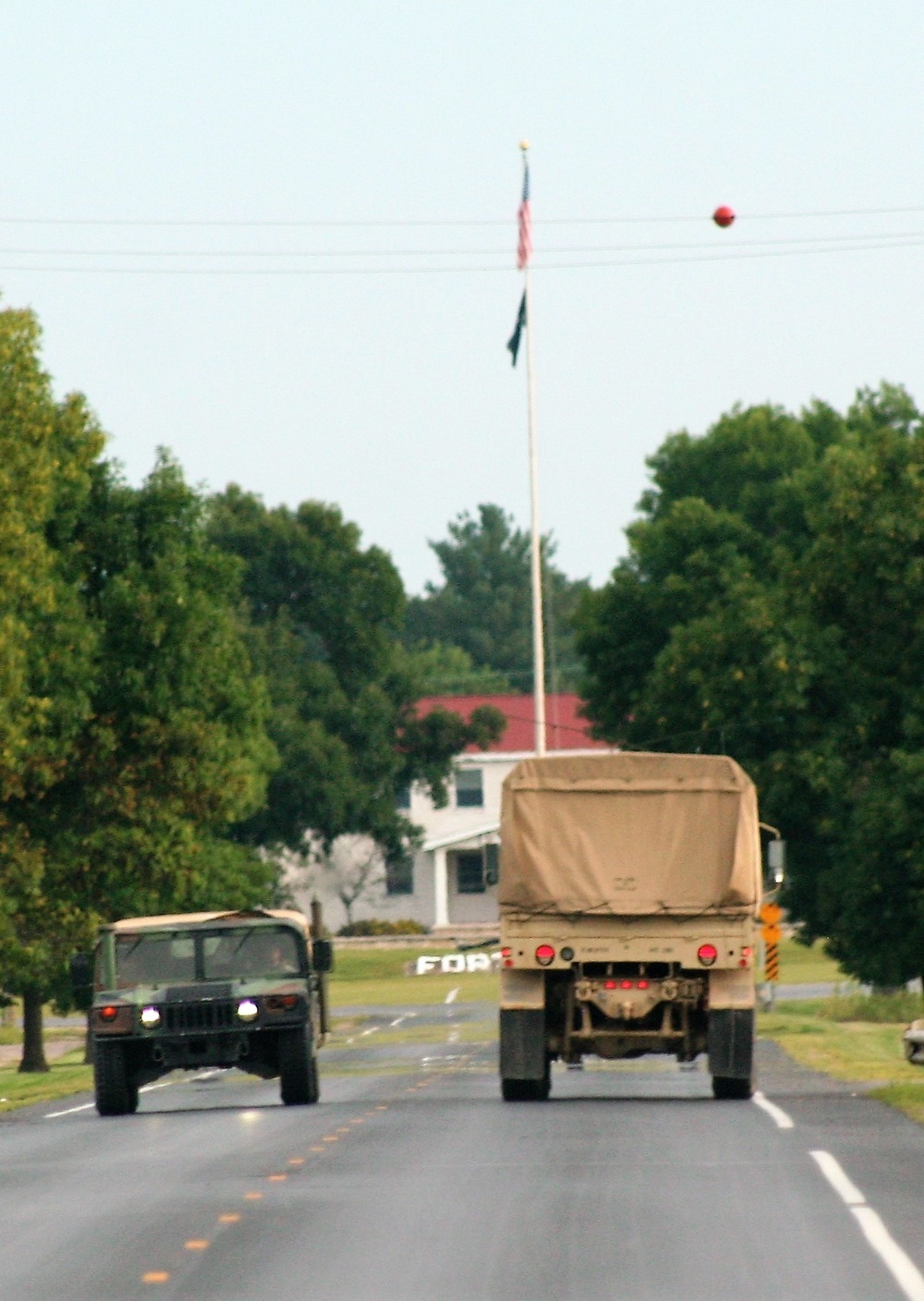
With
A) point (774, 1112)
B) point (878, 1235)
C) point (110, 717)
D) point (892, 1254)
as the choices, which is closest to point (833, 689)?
point (110, 717)

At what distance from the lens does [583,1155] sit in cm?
1839

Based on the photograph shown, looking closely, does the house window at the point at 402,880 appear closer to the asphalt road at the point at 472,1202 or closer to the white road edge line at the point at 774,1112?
the white road edge line at the point at 774,1112

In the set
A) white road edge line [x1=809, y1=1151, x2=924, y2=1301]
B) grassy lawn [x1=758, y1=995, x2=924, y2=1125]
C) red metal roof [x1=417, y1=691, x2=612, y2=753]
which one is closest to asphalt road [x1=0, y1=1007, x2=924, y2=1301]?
white road edge line [x1=809, y1=1151, x2=924, y2=1301]

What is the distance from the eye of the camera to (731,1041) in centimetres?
2525

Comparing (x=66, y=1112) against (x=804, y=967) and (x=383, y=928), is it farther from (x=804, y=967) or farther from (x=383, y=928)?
(x=383, y=928)

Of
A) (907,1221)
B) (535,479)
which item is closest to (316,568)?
(535,479)

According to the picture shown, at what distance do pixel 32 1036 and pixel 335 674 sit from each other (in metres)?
46.6

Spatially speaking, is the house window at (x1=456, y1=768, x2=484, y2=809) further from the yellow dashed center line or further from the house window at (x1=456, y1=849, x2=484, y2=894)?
the yellow dashed center line

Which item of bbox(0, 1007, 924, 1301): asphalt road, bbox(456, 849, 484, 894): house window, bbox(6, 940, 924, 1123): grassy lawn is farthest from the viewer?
bbox(456, 849, 484, 894): house window

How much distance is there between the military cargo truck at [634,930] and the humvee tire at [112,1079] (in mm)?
3811

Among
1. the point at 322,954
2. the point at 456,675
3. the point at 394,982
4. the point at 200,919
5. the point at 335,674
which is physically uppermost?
the point at 456,675

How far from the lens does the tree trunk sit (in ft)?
161

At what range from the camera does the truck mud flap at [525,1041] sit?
2536cm

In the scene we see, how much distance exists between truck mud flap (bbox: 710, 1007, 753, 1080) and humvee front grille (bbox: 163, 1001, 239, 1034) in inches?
190
